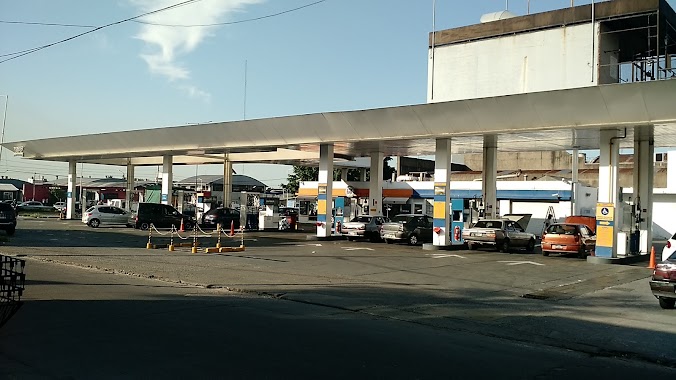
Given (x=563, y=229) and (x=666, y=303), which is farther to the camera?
(x=563, y=229)

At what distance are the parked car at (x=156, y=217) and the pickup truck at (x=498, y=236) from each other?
20744mm

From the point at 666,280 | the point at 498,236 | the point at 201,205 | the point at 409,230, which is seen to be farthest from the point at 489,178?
the point at 201,205

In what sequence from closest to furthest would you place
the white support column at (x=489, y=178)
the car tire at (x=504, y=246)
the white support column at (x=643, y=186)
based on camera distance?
1. the white support column at (x=643, y=186)
2. the car tire at (x=504, y=246)
3. the white support column at (x=489, y=178)

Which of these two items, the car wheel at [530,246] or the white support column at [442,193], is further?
the car wheel at [530,246]

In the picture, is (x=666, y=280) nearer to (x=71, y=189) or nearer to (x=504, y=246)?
(x=504, y=246)

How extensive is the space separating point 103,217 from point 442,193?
25.8 meters

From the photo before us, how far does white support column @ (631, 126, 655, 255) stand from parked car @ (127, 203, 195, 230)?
1107 inches

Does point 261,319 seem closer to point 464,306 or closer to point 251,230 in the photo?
point 464,306

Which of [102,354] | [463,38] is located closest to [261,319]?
[102,354]

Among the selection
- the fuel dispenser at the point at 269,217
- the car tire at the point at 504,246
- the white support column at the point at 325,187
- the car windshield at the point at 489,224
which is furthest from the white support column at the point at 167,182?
the car tire at the point at 504,246

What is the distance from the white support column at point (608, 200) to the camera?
24.2m

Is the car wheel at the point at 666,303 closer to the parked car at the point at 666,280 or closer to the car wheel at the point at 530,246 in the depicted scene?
the parked car at the point at 666,280

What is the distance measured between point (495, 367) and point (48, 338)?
6091 millimetres

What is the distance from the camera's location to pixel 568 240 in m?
26.6
